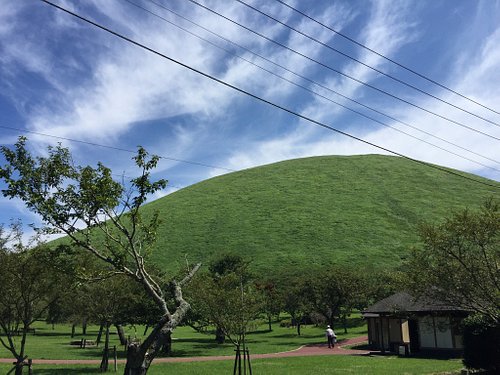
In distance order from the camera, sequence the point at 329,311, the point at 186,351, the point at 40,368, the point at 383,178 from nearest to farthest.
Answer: the point at 40,368
the point at 186,351
the point at 329,311
the point at 383,178

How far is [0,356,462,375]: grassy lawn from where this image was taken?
2363 centimetres

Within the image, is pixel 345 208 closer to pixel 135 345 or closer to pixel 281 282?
pixel 281 282

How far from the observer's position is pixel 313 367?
25.2 metres

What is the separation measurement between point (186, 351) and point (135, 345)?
2937 centimetres

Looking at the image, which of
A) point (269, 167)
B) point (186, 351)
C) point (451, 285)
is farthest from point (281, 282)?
point (269, 167)

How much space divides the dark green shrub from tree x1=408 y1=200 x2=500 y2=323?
2593mm

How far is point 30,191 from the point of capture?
42.2ft

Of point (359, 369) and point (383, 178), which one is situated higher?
point (383, 178)

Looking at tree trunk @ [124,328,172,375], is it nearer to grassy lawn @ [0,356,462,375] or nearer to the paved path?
grassy lawn @ [0,356,462,375]

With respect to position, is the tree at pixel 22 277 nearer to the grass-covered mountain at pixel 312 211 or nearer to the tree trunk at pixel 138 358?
the tree trunk at pixel 138 358

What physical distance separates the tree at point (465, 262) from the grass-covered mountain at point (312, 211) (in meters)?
65.6

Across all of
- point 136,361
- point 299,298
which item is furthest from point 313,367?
point 299,298

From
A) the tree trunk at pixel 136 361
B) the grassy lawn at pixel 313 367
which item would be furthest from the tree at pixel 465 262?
the tree trunk at pixel 136 361

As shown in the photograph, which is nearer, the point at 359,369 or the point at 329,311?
the point at 359,369
